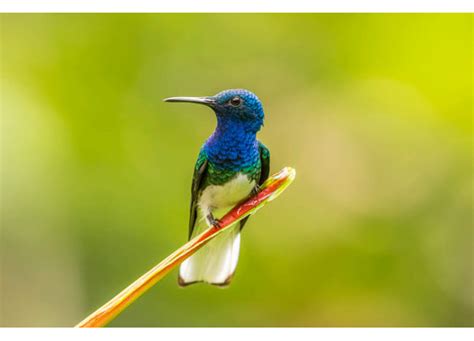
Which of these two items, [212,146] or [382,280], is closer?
[212,146]

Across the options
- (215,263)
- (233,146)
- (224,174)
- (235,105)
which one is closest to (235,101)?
(235,105)

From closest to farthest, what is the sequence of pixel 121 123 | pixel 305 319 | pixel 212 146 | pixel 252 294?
pixel 212 146
pixel 305 319
pixel 252 294
pixel 121 123

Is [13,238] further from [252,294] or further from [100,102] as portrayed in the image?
[252,294]

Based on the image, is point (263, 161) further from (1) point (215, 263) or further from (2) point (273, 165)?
(2) point (273, 165)

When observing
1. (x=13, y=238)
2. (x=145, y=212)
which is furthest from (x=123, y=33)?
(x=13, y=238)

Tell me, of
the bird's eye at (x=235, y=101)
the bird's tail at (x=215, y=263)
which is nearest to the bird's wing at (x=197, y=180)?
the bird's tail at (x=215, y=263)

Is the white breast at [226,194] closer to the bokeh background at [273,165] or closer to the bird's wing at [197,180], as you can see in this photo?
the bird's wing at [197,180]
